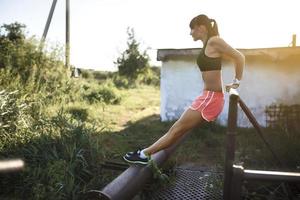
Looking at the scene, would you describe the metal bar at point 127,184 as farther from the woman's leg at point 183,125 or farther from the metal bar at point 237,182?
the metal bar at point 237,182

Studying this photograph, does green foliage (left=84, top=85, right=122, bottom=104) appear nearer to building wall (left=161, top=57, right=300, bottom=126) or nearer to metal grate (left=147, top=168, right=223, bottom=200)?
building wall (left=161, top=57, right=300, bottom=126)

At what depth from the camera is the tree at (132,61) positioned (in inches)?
1135

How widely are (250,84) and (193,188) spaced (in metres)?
6.53

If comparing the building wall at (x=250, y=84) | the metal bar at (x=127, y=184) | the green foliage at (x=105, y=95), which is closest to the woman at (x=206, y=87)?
the metal bar at (x=127, y=184)

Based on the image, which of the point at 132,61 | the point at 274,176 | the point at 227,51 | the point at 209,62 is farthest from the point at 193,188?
the point at 132,61

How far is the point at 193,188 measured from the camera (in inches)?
187

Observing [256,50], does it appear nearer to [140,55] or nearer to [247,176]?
[247,176]

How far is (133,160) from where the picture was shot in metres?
4.14

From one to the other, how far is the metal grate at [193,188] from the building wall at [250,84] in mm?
5733

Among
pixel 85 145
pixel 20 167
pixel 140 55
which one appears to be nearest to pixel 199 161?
pixel 85 145

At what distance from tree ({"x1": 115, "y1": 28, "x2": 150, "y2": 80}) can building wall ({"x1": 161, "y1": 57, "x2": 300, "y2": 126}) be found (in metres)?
17.4

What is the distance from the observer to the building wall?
10.2 metres

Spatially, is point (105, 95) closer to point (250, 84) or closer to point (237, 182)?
point (250, 84)

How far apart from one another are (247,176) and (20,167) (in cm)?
411
